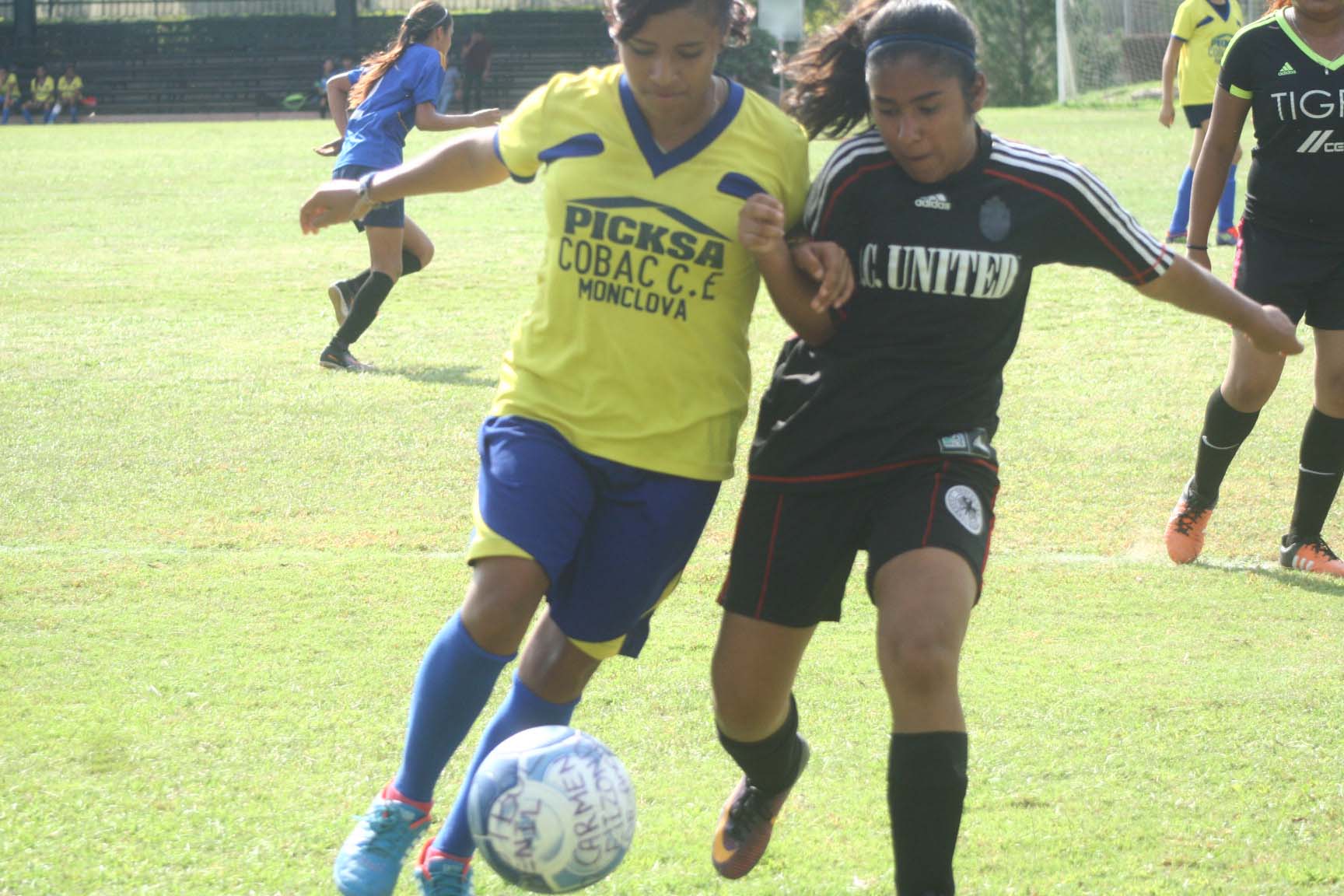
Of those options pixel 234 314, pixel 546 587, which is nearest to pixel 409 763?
pixel 546 587

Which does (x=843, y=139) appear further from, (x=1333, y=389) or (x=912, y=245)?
(x=1333, y=389)

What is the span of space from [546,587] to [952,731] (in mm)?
933

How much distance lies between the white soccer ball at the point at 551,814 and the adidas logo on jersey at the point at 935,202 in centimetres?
138

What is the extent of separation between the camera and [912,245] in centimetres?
344

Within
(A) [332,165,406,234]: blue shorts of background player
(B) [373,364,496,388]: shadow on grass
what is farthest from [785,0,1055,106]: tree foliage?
(B) [373,364,496,388]: shadow on grass

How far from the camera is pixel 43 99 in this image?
41.6m

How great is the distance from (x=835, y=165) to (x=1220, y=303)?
963 millimetres

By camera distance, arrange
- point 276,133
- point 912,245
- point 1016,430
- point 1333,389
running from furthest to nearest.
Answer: point 276,133 < point 1016,430 < point 1333,389 < point 912,245

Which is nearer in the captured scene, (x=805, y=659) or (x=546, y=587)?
(x=546, y=587)

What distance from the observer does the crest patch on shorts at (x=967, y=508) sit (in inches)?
133

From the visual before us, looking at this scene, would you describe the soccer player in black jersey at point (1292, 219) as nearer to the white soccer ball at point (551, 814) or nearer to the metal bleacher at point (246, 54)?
the white soccer ball at point (551, 814)

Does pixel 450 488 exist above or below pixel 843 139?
below

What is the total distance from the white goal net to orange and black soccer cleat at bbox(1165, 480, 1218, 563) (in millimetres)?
34009

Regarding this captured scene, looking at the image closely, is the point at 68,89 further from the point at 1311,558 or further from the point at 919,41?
the point at 919,41
